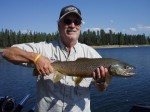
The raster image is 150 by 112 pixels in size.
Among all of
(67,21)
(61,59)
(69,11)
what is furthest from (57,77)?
(69,11)

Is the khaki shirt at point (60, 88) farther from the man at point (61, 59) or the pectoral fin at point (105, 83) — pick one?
the pectoral fin at point (105, 83)

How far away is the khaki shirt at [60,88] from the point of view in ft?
15.0

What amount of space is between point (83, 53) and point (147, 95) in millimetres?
16045

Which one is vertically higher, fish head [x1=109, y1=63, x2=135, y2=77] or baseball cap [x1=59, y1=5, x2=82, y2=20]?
baseball cap [x1=59, y1=5, x2=82, y2=20]

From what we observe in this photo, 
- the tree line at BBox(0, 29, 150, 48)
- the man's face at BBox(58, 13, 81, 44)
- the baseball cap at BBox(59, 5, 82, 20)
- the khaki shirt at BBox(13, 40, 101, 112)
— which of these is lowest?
the tree line at BBox(0, 29, 150, 48)

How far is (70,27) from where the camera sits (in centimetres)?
470

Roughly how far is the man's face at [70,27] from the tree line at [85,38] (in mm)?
127090

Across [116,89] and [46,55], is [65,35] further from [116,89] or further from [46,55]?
[116,89]

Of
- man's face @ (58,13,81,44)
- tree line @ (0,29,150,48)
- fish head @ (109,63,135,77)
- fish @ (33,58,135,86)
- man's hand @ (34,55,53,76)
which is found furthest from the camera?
tree line @ (0,29,150,48)

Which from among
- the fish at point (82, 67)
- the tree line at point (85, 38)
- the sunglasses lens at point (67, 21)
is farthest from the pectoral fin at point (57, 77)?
the tree line at point (85, 38)

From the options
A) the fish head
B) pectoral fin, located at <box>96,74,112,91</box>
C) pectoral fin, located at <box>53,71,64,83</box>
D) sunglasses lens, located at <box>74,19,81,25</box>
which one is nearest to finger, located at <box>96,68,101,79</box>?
pectoral fin, located at <box>96,74,112,91</box>

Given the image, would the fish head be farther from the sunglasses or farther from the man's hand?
the man's hand

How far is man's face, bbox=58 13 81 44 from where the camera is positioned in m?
4.70

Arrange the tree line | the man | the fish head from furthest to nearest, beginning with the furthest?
the tree line < the fish head < the man
